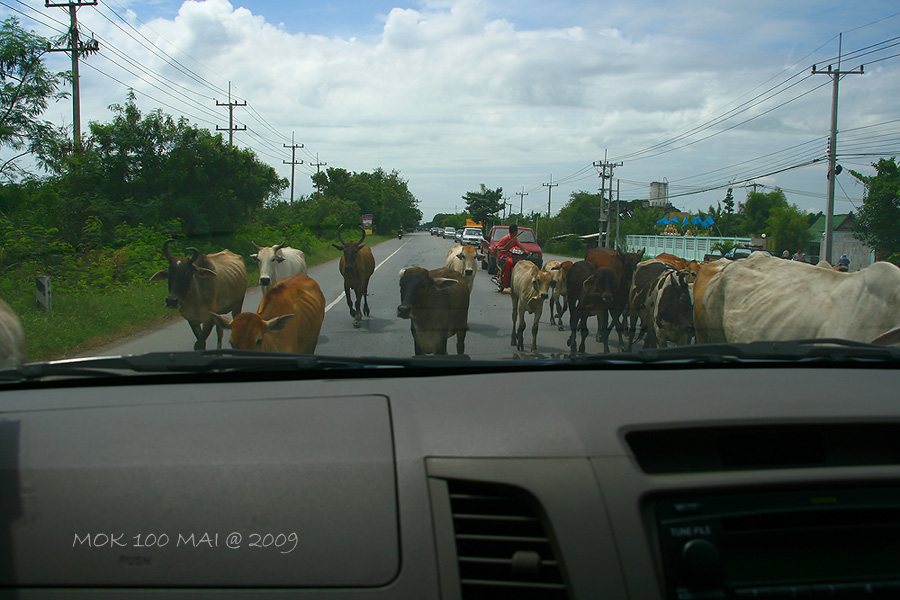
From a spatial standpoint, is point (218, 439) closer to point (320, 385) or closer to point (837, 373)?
point (320, 385)

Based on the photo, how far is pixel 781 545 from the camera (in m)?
2.00

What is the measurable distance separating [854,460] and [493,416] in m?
1.23

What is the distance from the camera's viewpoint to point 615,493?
2.00 metres

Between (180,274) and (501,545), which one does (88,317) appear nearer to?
(180,274)

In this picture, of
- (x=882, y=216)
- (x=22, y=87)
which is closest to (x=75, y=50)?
(x=22, y=87)

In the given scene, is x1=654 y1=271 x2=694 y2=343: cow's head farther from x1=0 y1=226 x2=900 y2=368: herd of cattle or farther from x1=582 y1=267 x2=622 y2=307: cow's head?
x1=582 y1=267 x2=622 y2=307: cow's head

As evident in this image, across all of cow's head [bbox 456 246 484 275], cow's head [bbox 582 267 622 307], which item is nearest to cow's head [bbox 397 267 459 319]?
cow's head [bbox 582 267 622 307]

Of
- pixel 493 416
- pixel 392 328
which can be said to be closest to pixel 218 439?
pixel 493 416

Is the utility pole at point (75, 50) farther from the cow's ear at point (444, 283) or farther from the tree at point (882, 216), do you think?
the tree at point (882, 216)

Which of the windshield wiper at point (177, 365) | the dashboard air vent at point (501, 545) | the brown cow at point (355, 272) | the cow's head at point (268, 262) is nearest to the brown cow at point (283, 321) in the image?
the windshield wiper at point (177, 365)

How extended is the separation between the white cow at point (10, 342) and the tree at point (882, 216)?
31.7 m

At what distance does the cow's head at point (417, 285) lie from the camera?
796 centimetres

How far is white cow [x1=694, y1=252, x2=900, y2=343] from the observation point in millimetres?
5203

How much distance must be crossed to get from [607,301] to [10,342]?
22.7 ft
